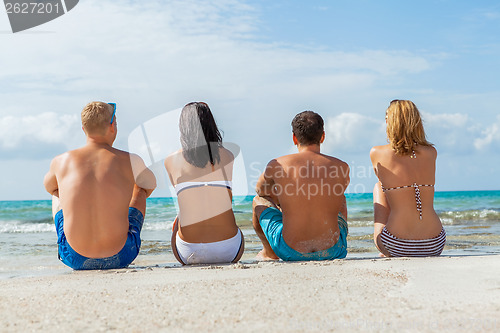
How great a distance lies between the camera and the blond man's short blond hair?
4297 mm

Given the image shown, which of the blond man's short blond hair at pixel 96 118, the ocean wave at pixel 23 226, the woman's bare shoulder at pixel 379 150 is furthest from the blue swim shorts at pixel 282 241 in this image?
the ocean wave at pixel 23 226

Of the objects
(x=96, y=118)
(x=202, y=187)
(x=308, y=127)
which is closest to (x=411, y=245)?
(x=308, y=127)

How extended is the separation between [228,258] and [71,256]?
4.21 ft

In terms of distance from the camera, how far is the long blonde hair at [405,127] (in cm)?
466

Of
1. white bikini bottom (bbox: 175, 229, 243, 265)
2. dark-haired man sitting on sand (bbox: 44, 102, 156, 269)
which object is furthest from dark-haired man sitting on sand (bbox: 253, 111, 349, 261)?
dark-haired man sitting on sand (bbox: 44, 102, 156, 269)

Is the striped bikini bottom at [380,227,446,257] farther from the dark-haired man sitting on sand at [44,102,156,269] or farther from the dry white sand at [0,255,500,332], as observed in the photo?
the dark-haired man sitting on sand at [44,102,156,269]

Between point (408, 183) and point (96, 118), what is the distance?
2.71 metres

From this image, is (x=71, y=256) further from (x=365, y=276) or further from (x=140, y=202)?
(x=365, y=276)

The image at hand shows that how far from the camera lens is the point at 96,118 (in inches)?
169

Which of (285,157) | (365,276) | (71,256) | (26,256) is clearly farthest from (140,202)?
(26,256)

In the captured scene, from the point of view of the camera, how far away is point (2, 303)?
2.99 m

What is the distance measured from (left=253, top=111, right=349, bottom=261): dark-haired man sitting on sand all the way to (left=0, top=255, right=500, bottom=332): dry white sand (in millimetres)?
491

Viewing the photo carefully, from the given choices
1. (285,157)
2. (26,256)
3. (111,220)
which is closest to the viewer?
(111,220)

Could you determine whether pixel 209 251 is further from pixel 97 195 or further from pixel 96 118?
pixel 96 118
